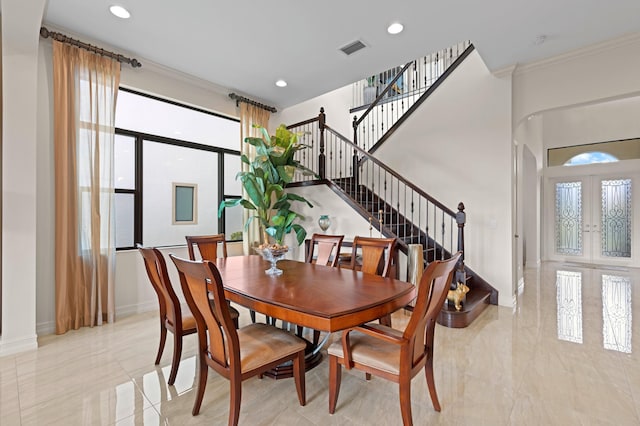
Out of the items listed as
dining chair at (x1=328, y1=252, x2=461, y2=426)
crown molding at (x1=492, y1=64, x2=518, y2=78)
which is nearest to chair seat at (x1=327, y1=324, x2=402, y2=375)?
dining chair at (x1=328, y1=252, x2=461, y2=426)

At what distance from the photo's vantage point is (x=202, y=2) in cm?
280

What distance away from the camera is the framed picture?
4432mm

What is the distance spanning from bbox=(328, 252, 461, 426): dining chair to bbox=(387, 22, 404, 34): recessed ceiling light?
2560 millimetres

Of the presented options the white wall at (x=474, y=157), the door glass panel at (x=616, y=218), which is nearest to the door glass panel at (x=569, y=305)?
the white wall at (x=474, y=157)

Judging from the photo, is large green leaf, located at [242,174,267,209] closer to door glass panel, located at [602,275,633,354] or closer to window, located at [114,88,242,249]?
window, located at [114,88,242,249]

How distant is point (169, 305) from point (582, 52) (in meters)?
5.23

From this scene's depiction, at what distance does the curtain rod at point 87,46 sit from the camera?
3.11 meters

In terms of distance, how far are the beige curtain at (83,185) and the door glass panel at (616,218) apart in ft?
32.9

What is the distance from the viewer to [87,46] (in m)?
3.33

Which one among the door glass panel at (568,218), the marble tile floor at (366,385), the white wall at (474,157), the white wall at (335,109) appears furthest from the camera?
the door glass panel at (568,218)

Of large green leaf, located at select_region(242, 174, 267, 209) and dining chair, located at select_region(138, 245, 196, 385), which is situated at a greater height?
large green leaf, located at select_region(242, 174, 267, 209)

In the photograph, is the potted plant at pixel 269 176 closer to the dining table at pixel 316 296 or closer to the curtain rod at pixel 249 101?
the curtain rod at pixel 249 101

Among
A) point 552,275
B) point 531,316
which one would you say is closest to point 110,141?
point 531,316

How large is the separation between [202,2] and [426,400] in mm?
3773
